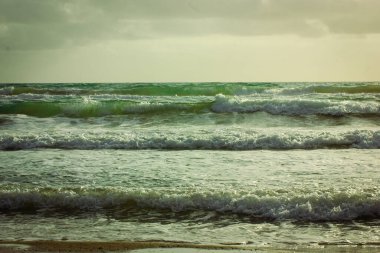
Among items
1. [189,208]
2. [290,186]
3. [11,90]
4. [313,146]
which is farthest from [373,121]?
[11,90]

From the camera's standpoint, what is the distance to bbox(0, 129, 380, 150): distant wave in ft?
45.7

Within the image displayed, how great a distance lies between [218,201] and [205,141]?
6.08 metres

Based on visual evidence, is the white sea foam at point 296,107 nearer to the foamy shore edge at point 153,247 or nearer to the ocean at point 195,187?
the ocean at point 195,187

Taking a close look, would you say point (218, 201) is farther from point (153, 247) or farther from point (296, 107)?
point (296, 107)

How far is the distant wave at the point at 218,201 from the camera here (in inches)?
299

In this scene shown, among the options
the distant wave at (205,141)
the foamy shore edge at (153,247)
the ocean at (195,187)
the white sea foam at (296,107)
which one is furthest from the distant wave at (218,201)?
the white sea foam at (296,107)

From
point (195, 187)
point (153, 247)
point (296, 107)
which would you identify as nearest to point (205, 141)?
point (195, 187)

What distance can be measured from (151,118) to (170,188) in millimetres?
12802

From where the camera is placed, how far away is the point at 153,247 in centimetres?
623

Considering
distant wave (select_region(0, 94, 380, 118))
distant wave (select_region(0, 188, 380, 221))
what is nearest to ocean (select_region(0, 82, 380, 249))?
distant wave (select_region(0, 188, 380, 221))

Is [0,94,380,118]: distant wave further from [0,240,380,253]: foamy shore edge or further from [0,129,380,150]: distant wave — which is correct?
[0,240,380,253]: foamy shore edge

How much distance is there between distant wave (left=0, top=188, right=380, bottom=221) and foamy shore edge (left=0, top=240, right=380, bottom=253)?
4.36ft

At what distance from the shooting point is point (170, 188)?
8820 millimetres

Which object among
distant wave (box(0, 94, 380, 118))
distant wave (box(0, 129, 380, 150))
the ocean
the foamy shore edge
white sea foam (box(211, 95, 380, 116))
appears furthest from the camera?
distant wave (box(0, 94, 380, 118))
